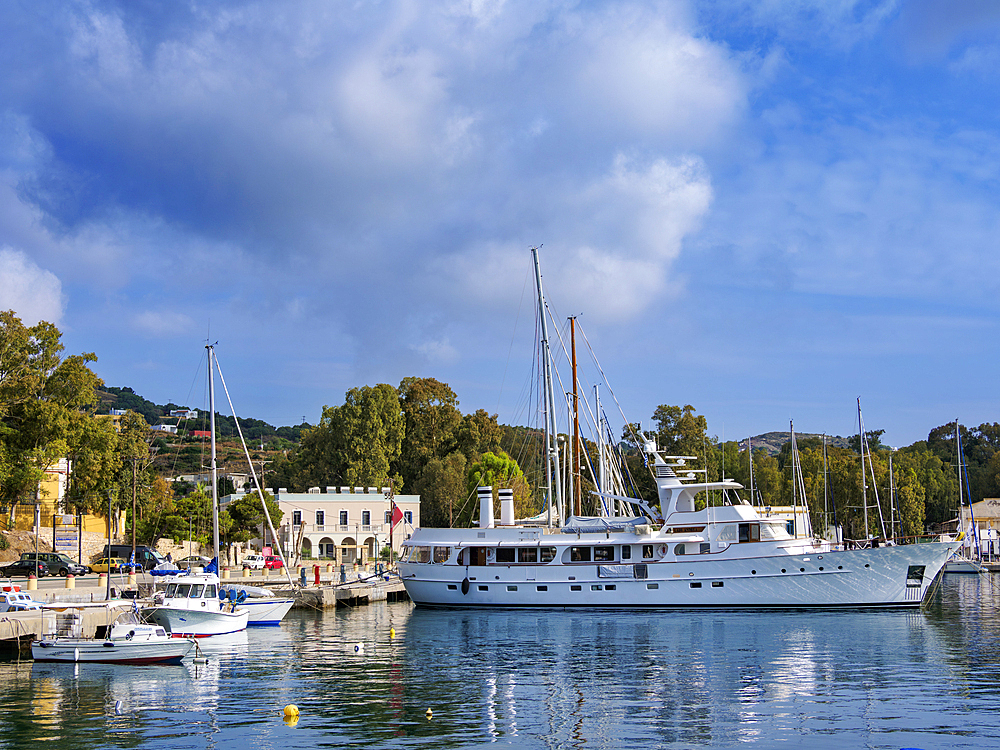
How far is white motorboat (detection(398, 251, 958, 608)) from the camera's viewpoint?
125 ft

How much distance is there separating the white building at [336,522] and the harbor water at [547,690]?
34.2 meters

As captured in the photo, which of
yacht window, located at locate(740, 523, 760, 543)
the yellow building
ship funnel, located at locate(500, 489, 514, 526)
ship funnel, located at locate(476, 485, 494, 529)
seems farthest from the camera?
the yellow building

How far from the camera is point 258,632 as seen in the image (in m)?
33.5

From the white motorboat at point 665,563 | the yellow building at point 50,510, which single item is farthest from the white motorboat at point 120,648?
the yellow building at point 50,510

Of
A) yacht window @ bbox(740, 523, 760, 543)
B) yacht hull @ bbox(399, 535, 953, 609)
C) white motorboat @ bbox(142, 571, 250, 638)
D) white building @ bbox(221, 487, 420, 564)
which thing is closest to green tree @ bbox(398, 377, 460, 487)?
white building @ bbox(221, 487, 420, 564)

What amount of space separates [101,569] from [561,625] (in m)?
25.1

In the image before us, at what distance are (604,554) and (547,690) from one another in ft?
63.5

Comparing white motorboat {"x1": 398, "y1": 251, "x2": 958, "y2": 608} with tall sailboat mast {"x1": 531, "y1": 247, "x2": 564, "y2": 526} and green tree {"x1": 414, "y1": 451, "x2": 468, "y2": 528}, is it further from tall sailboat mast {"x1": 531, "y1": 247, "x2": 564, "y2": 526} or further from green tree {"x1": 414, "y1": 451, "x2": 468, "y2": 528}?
green tree {"x1": 414, "y1": 451, "x2": 468, "y2": 528}

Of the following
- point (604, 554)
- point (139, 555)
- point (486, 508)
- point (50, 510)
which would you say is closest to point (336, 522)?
point (50, 510)

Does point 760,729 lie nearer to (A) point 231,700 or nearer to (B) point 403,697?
(B) point 403,697

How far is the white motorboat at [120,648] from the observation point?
2481 centimetres

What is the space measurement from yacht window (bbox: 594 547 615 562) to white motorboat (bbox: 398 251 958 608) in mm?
46

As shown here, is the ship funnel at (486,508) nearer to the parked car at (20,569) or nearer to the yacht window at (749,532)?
the yacht window at (749,532)

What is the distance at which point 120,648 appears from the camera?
25125 millimetres
